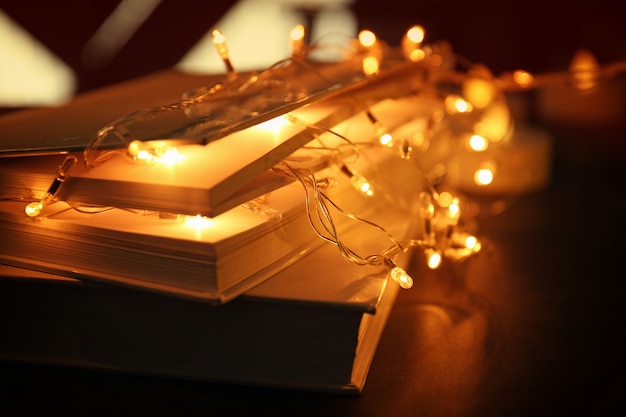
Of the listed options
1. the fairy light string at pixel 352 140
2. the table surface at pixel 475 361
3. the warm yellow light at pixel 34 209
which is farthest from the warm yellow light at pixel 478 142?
the warm yellow light at pixel 34 209

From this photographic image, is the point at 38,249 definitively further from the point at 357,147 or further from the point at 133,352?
the point at 357,147

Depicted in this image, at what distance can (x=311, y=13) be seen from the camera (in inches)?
67.8

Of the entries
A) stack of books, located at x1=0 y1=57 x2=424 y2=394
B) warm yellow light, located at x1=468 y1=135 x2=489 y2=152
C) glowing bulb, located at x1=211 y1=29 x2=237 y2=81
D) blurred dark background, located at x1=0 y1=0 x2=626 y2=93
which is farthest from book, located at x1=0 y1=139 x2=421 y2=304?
blurred dark background, located at x1=0 y1=0 x2=626 y2=93

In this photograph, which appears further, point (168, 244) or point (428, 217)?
point (428, 217)

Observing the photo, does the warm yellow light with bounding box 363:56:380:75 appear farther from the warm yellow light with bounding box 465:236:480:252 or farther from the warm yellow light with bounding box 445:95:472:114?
the warm yellow light with bounding box 465:236:480:252

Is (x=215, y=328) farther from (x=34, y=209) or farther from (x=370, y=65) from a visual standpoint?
(x=370, y=65)

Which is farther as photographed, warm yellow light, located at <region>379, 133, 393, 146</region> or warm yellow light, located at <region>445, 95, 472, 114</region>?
warm yellow light, located at <region>445, 95, 472, 114</region>

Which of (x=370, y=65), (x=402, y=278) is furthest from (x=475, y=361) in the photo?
(x=370, y=65)

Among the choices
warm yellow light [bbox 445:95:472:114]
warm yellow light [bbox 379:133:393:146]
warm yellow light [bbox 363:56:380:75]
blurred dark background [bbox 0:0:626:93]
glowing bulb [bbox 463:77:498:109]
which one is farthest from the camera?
blurred dark background [bbox 0:0:626:93]

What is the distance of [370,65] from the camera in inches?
37.0

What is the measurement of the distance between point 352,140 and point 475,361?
0.30 meters

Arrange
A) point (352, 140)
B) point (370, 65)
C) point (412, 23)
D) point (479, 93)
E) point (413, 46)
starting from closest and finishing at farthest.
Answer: point (352, 140), point (370, 65), point (413, 46), point (479, 93), point (412, 23)

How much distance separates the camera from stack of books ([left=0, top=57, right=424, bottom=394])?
1.84 ft

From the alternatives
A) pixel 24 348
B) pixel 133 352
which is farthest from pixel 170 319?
pixel 24 348
